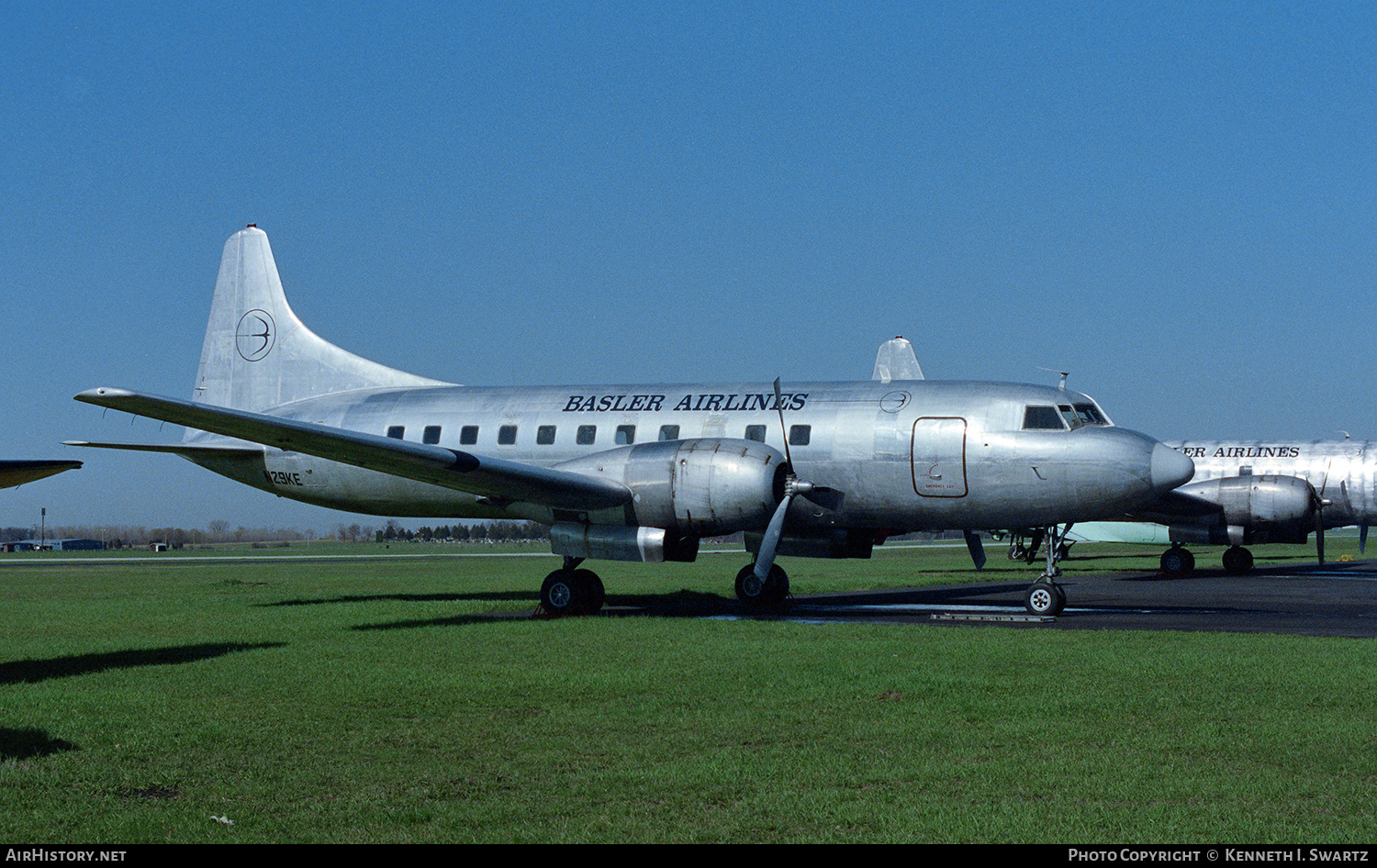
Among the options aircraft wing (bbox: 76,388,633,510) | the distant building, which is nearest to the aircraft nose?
aircraft wing (bbox: 76,388,633,510)

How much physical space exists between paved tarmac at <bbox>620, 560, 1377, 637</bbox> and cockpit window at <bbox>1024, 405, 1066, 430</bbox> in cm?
305

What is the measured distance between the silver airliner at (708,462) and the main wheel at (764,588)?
0.14ft

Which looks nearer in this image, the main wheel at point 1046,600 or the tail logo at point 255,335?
the main wheel at point 1046,600

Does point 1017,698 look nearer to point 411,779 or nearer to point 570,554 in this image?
point 411,779

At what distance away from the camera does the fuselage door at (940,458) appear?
19891 mm

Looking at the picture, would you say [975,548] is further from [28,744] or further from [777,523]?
[28,744]

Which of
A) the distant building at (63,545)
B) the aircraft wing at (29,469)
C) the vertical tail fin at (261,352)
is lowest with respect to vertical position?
the distant building at (63,545)

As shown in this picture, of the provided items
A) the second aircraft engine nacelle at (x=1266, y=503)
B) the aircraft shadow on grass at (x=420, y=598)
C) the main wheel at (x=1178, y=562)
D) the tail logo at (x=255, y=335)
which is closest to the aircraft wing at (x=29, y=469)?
the aircraft shadow on grass at (x=420, y=598)

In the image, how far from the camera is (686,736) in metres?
9.34

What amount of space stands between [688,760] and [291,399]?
1998 centimetres

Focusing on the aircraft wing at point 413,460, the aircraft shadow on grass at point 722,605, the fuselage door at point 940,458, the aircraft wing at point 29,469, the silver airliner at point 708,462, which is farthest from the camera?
the fuselage door at point 940,458

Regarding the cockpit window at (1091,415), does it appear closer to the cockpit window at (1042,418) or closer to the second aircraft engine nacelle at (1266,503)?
the cockpit window at (1042,418)

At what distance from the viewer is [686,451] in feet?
62.3

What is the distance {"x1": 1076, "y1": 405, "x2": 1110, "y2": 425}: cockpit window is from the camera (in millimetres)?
20234
